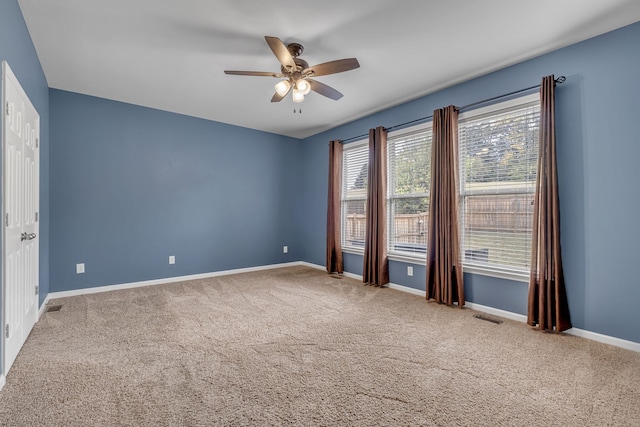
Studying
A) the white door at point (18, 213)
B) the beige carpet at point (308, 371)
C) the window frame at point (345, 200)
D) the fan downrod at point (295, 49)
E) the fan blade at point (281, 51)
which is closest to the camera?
the beige carpet at point (308, 371)

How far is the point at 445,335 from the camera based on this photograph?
273 cm

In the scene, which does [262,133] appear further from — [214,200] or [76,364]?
[76,364]

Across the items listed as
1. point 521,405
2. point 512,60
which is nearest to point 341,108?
point 512,60

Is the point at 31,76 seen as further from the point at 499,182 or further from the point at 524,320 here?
the point at 524,320

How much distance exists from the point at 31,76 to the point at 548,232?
497cm

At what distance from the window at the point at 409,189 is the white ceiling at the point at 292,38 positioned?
2.18 feet

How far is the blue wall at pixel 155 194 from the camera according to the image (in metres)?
3.93

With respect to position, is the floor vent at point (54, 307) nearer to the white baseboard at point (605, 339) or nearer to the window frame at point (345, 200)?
the window frame at point (345, 200)

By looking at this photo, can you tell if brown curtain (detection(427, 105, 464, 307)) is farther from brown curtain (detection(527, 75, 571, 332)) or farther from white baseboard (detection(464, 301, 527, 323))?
brown curtain (detection(527, 75, 571, 332))

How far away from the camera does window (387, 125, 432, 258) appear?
4027mm

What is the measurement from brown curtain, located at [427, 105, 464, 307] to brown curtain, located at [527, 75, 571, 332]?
0.80 meters

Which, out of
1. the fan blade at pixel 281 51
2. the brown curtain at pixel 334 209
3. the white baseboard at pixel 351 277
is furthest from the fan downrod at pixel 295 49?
the white baseboard at pixel 351 277

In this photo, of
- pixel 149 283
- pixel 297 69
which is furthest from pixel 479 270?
pixel 149 283

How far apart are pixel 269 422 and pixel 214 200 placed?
4.06 meters
